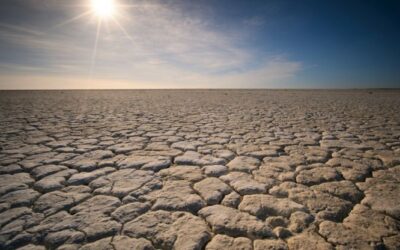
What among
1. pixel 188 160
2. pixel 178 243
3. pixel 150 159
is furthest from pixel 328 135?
pixel 178 243

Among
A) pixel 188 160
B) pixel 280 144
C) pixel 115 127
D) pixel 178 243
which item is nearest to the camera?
pixel 178 243

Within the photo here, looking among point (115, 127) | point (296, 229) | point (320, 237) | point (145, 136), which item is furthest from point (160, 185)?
point (115, 127)

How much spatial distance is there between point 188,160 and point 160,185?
2.40ft

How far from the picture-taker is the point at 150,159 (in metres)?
2.88

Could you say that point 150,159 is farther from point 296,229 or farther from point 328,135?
point 328,135

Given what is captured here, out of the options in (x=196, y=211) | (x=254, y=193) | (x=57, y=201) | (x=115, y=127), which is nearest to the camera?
(x=196, y=211)

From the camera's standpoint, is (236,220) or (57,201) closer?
(236,220)

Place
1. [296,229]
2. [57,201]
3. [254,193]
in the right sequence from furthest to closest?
1. [254,193]
2. [57,201]
3. [296,229]

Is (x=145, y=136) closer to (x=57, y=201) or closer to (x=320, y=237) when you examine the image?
(x=57, y=201)

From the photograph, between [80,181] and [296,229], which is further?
[80,181]

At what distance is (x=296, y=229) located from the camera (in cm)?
154

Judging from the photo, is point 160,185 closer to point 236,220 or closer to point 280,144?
point 236,220

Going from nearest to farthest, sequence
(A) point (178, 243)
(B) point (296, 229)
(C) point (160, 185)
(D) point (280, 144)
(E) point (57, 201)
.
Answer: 1. (A) point (178, 243)
2. (B) point (296, 229)
3. (E) point (57, 201)
4. (C) point (160, 185)
5. (D) point (280, 144)

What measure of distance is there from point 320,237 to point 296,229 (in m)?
0.14
